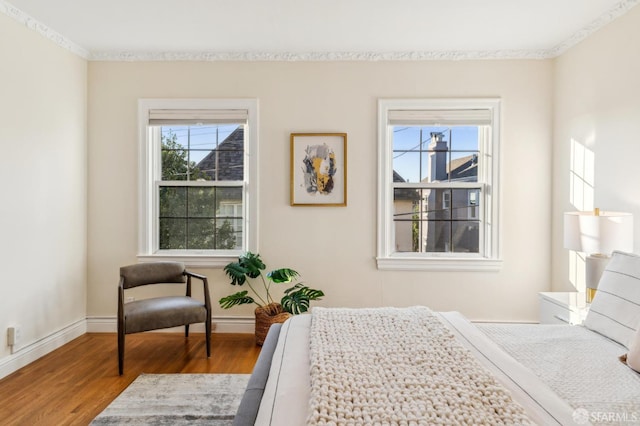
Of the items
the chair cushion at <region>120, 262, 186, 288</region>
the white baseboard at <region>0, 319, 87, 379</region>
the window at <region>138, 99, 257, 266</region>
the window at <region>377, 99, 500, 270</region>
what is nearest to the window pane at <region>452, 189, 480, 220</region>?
the window at <region>377, 99, 500, 270</region>

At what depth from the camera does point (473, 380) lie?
1220 millimetres

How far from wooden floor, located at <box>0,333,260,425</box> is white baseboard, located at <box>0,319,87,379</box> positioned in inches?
1.8

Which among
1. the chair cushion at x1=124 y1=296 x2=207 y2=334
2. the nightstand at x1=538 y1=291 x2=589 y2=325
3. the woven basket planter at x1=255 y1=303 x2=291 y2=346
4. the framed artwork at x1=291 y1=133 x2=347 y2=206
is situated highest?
the framed artwork at x1=291 y1=133 x2=347 y2=206

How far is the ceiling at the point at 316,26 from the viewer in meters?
2.78

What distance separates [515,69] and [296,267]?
9.12 ft

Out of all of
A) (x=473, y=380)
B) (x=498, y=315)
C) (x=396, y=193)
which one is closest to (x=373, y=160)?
(x=396, y=193)

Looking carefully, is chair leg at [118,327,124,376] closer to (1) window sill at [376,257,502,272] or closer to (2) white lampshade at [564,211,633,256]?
(1) window sill at [376,257,502,272]

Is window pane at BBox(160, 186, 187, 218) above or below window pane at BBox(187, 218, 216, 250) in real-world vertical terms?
above

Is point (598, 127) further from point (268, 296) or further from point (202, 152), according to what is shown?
point (202, 152)

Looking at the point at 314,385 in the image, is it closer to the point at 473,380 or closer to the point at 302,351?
the point at 302,351

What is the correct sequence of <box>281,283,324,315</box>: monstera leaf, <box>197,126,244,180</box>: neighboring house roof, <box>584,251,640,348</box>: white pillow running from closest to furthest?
<box>584,251,640,348</box>: white pillow, <box>281,283,324,315</box>: monstera leaf, <box>197,126,244,180</box>: neighboring house roof

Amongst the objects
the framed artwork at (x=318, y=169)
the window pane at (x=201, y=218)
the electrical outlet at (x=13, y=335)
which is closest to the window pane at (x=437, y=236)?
the framed artwork at (x=318, y=169)

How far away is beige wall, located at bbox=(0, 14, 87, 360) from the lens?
281cm

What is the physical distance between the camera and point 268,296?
358 cm
